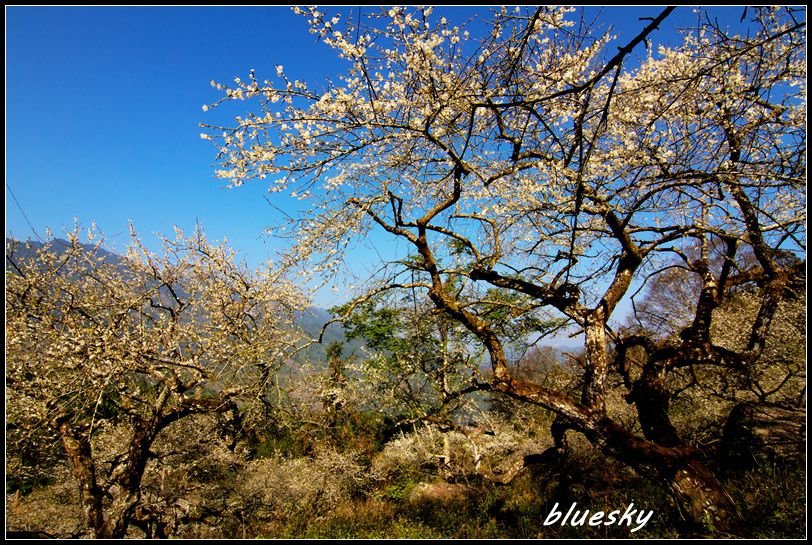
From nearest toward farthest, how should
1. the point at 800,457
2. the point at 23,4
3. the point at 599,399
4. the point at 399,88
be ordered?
1. the point at 23,4
2. the point at 399,88
3. the point at 599,399
4. the point at 800,457

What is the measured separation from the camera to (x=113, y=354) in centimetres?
632

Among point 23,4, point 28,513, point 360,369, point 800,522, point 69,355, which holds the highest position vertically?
point 23,4

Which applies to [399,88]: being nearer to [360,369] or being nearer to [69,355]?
[69,355]

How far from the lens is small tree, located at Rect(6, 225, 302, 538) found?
6277mm

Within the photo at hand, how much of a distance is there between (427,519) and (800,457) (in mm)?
6906

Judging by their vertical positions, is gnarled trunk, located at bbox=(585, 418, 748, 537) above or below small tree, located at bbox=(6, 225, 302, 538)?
below

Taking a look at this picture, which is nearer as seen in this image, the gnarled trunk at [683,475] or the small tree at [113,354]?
the gnarled trunk at [683,475]

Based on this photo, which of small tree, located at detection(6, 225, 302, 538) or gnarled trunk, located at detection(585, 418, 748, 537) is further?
small tree, located at detection(6, 225, 302, 538)

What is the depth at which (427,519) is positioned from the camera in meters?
8.62

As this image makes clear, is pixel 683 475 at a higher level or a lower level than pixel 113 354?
lower

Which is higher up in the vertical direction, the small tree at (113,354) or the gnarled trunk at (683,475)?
the small tree at (113,354)

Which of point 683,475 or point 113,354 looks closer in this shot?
point 683,475

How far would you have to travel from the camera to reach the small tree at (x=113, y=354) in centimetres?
628

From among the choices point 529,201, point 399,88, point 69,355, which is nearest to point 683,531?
point 529,201
